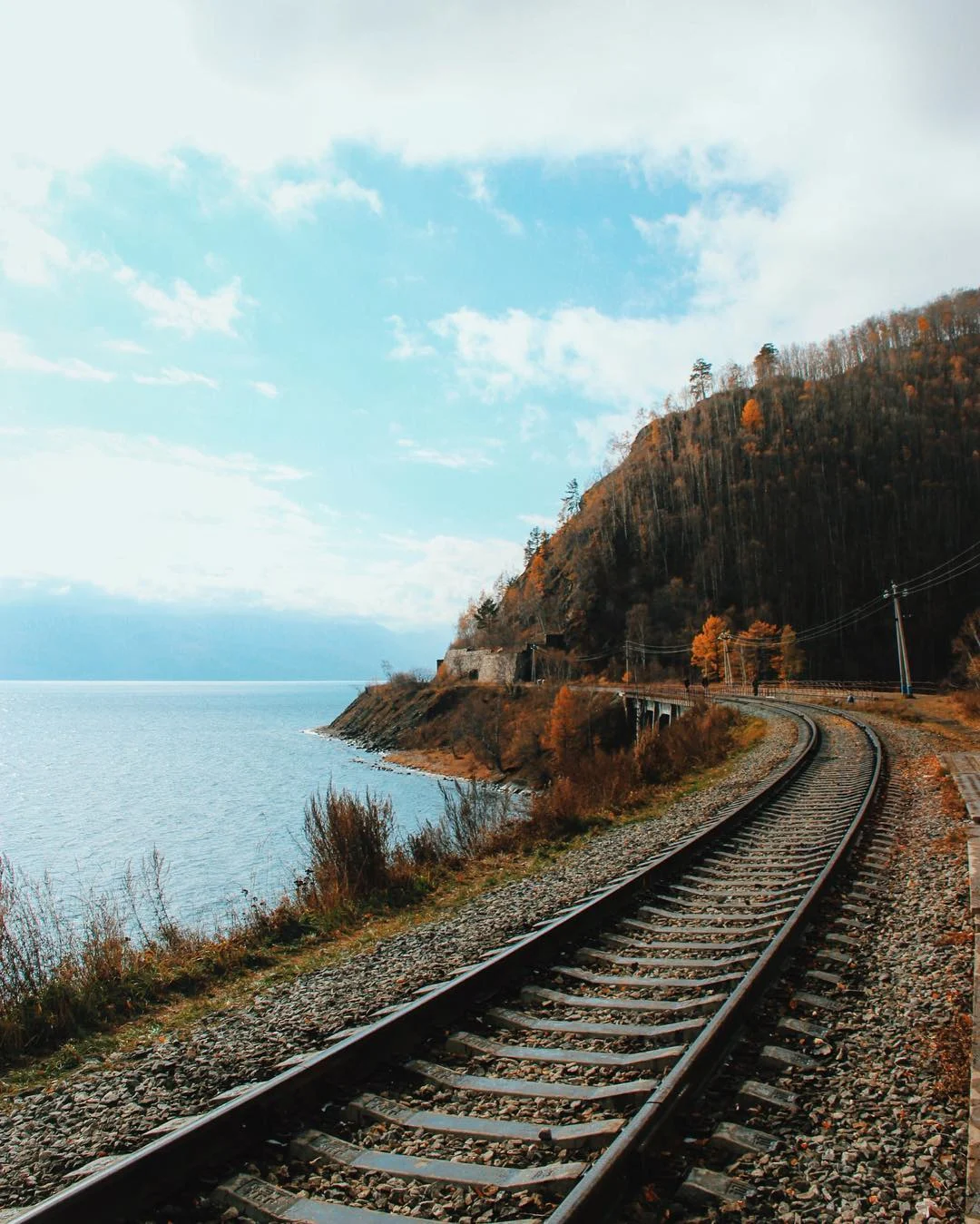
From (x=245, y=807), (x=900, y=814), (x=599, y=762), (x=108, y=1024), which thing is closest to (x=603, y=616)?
(x=245, y=807)

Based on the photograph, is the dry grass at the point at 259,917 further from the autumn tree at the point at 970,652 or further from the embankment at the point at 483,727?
the autumn tree at the point at 970,652

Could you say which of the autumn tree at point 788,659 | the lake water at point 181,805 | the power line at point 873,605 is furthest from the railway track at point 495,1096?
the power line at point 873,605

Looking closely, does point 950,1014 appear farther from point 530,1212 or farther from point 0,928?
point 0,928

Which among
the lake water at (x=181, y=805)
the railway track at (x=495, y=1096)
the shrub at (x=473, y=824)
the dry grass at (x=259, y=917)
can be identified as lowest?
the lake water at (x=181, y=805)

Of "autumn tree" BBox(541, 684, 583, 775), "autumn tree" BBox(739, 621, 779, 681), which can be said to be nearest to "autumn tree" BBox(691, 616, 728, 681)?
"autumn tree" BBox(739, 621, 779, 681)

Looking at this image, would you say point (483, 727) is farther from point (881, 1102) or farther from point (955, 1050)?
point (881, 1102)

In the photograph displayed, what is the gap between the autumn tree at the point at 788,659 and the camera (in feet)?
275

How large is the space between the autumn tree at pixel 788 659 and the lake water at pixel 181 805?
4620cm

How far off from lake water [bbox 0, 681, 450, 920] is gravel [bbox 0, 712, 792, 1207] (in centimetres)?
947

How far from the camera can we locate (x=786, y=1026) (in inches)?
179

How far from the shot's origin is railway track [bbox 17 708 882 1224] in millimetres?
3082

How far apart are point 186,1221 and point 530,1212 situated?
139cm

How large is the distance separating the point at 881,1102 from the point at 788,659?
86.8 metres

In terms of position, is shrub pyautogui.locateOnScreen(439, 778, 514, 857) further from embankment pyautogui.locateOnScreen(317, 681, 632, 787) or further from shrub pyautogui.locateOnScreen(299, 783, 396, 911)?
embankment pyautogui.locateOnScreen(317, 681, 632, 787)
